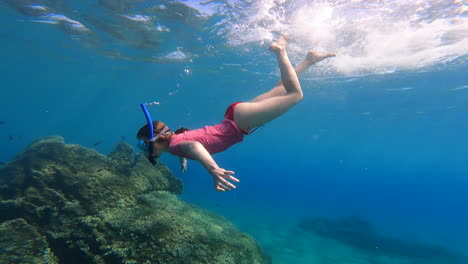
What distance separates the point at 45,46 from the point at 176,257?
2749 cm

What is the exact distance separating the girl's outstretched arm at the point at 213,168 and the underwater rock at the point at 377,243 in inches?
570

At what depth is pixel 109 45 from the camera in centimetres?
2155

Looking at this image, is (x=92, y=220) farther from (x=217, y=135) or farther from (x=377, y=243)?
(x=377, y=243)

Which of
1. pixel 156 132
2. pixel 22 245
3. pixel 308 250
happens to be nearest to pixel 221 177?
pixel 156 132

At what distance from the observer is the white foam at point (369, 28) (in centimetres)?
1129

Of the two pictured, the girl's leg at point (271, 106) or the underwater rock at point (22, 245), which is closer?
the girl's leg at point (271, 106)

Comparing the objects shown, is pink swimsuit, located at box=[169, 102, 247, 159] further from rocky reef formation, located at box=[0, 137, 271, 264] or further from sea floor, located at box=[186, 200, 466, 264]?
sea floor, located at box=[186, 200, 466, 264]

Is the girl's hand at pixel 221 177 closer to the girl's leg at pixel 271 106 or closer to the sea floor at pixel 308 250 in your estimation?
the girl's leg at pixel 271 106

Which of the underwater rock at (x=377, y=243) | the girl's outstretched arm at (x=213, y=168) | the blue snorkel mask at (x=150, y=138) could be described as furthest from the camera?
the underwater rock at (x=377, y=243)

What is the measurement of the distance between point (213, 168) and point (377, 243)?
16.8m

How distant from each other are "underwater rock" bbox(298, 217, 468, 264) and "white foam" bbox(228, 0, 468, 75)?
12.3 metres

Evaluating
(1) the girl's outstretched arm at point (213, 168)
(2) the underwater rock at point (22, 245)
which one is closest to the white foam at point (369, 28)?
(1) the girl's outstretched arm at point (213, 168)

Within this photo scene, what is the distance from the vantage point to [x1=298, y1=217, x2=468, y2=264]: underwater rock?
44.3ft

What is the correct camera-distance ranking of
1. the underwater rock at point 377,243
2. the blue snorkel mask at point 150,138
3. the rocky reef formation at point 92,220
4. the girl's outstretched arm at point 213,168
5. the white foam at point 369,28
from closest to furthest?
the girl's outstretched arm at point 213,168 → the blue snorkel mask at point 150,138 → the rocky reef formation at point 92,220 → the white foam at point 369,28 → the underwater rock at point 377,243
